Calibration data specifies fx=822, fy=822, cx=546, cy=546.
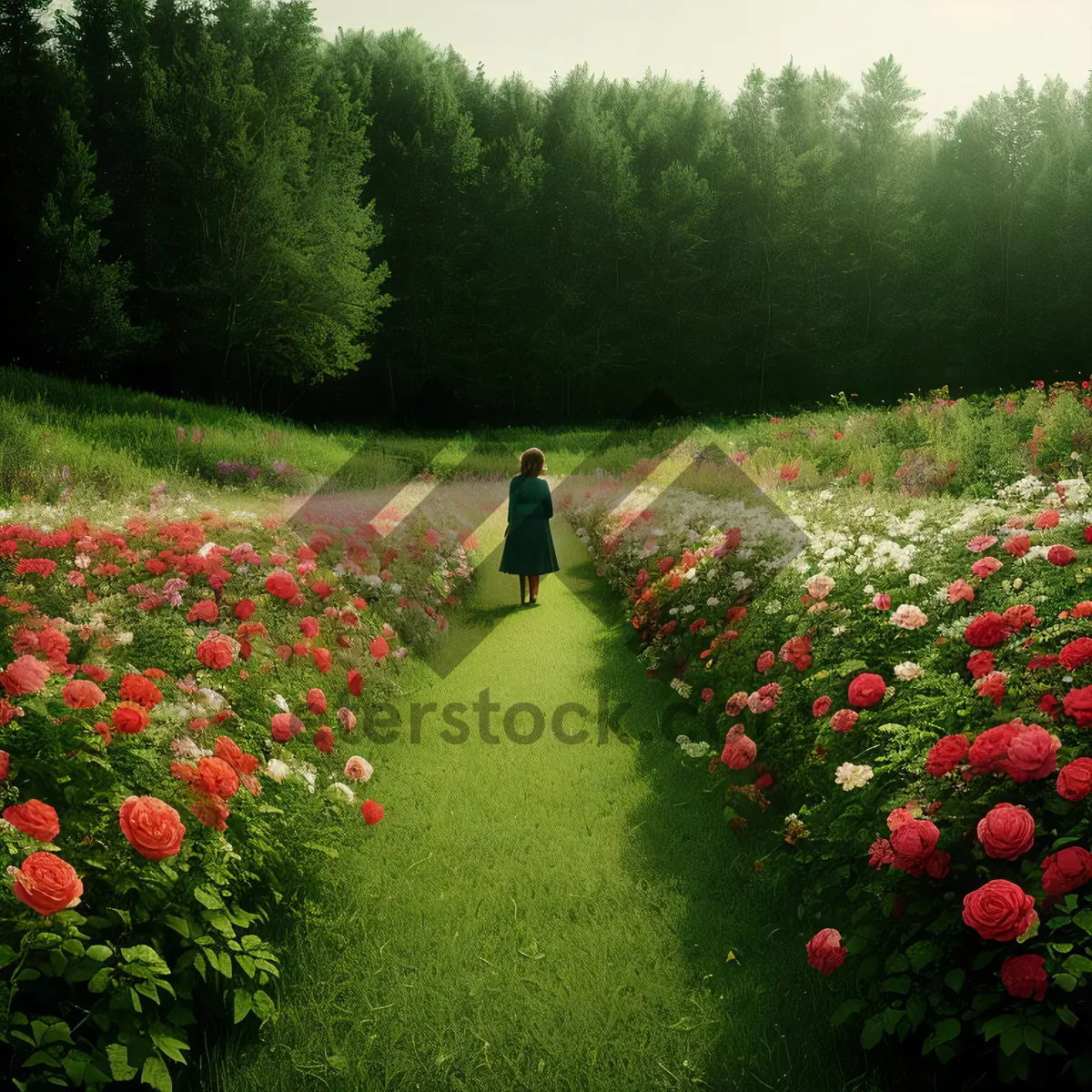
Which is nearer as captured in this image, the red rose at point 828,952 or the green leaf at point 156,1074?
the green leaf at point 156,1074

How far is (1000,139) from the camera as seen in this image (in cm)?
3069

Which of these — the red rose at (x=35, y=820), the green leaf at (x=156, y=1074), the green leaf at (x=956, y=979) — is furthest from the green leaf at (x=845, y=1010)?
the red rose at (x=35, y=820)

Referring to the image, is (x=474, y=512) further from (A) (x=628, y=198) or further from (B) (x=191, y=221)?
(A) (x=628, y=198)

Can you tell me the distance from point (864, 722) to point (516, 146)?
27675 millimetres

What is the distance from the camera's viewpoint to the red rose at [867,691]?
318 centimetres

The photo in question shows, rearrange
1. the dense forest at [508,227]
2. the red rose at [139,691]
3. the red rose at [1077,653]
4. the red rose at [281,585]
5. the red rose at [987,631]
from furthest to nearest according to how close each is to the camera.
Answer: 1. the dense forest at [508,227]
2. the red rose at [281,585]
3. the red rose at [987,631]
4. the red rose at [139,691]
5. the red rose at [1077,653]

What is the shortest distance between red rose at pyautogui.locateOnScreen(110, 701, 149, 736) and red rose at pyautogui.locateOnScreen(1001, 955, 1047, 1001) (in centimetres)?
265

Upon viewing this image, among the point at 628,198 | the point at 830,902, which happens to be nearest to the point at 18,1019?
the point at 830,902

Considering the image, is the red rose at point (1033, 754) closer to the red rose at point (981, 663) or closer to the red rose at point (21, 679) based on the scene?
the red rose at point (981, 663)

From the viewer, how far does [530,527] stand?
26.4ft

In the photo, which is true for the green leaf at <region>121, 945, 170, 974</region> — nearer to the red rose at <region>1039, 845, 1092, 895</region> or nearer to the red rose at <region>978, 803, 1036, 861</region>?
the red rose at <region>978, 803, 1036, 861</region>

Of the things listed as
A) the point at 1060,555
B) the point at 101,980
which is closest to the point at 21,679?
the point at 101,980

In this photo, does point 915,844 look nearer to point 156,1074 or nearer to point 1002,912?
point 1002,912

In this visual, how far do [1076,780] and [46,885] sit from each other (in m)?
2.69
